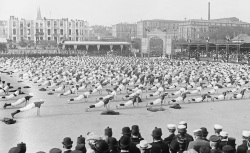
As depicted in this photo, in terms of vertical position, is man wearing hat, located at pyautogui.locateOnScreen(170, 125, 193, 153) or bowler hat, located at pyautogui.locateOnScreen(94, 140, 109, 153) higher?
bowler hat, located at pyautogui.locateOnScreen(94, 140, 109, 153)

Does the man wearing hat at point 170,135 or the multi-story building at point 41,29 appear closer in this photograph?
the man wearing hat at point 170,135

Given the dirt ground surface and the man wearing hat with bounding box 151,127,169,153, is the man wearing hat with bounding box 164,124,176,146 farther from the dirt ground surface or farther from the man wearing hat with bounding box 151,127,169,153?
the dirt ground surface

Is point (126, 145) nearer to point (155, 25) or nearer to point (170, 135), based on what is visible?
point (170, 135)

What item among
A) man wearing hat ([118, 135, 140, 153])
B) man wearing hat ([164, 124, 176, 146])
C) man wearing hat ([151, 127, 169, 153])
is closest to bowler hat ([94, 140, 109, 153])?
man wearing hat ([118, 135, 140, 153])

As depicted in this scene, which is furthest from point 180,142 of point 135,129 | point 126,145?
point 126,145

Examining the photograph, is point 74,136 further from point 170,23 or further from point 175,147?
point 170,23

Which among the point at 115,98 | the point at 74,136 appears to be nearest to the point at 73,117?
the point at 74,136

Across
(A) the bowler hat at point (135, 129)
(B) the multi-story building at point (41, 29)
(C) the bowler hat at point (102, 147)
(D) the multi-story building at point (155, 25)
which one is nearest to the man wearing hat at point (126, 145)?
(C) the bowler hat at point (102, 147)

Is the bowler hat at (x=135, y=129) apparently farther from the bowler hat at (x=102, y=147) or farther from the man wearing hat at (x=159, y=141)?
the bowler hat at (x=102, y=147)

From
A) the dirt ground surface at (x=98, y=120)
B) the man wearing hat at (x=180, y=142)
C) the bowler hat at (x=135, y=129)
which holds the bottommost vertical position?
the dirt ground surface at (x=98, y=120)
